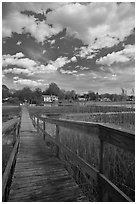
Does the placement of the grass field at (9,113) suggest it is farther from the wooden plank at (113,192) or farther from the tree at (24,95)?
the tree at (24,95)

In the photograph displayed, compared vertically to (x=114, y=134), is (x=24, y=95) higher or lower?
higher

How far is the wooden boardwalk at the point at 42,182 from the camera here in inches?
88.5

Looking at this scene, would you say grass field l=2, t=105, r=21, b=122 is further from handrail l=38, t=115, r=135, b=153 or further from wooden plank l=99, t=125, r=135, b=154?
wooden plank l=99, t=125, r=135, b=154

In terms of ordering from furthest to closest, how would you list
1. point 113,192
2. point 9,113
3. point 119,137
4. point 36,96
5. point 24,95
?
point 36,96, point 24,95, point 9,113, point 113,192, point 119,137

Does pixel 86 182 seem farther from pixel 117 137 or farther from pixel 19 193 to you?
pixel 117 137

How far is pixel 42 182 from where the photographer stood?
2691 mm

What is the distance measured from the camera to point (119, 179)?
297cm

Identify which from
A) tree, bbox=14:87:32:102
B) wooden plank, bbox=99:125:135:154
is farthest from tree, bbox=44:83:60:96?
wooden plank, bbox=99:125:135:154

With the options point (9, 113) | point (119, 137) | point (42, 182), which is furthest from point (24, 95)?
point (119, 137)

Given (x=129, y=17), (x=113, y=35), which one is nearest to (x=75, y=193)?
(x=129, y=17)

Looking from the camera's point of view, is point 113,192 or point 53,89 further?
point 53,89

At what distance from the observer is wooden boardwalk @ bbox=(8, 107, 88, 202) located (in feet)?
7.38

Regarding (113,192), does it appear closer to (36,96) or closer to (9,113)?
(9,113)

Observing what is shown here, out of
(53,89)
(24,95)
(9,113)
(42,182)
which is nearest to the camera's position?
(42,182)
